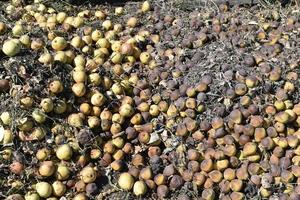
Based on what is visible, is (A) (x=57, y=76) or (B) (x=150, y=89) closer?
(A) (x=57, y=76)

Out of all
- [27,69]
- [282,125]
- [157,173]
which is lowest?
[157,173]

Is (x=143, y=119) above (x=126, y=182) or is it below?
above

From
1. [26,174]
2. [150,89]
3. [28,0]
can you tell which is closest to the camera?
[26,174]

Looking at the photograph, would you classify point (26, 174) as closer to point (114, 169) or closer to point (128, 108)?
point (114, 169)

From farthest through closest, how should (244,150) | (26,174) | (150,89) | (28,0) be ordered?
(28,0) → (150,89) → (244,150) → (26,174)

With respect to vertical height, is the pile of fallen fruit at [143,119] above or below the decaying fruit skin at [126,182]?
above

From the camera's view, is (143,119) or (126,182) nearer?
(126,182)

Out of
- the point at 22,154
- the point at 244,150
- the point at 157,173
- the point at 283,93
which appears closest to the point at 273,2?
the point at 283,93

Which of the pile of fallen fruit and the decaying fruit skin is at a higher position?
the pile of fallen fruit
